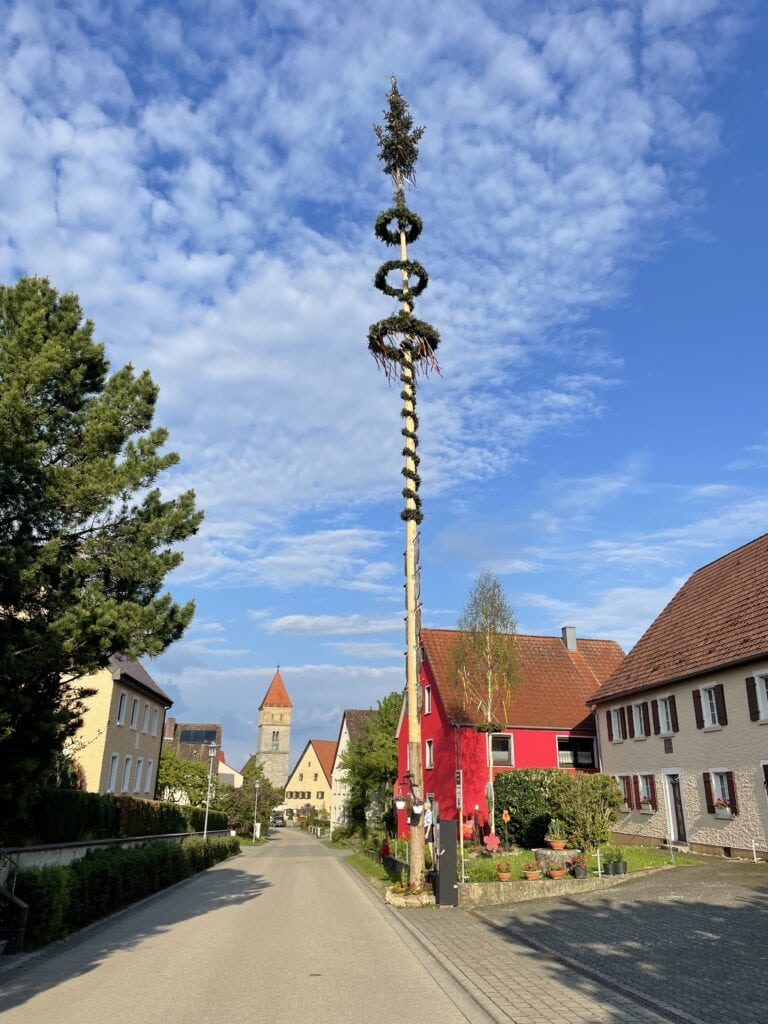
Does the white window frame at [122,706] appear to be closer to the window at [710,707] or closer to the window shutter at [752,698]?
the window at [710,707]

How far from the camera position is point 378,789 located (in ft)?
153

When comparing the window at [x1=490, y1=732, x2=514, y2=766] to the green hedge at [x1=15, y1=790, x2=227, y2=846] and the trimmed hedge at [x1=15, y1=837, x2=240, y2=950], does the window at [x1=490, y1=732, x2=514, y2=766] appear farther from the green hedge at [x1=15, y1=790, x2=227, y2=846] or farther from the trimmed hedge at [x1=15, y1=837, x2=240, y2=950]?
the trimmed hedge at [x1=15, y1=837, x2=240, y2=950]

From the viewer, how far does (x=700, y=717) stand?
77.8 feet

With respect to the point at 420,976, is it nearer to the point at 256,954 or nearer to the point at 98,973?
the point at 256,954

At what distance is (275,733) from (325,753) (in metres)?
8.49

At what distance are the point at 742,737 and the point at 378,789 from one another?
96.2 ft

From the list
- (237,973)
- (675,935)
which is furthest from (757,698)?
A: (237,973)

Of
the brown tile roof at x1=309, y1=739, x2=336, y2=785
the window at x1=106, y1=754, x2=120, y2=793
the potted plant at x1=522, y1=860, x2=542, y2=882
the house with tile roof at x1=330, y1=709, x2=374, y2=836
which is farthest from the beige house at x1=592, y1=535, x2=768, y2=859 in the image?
the brown tile roof at x1=309, y1=739, x2=336, y2=785

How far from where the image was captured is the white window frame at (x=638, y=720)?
91.4 feet

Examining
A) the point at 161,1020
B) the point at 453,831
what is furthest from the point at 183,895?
the point at 161,1020

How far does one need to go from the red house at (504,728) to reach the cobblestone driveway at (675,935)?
1580 cm

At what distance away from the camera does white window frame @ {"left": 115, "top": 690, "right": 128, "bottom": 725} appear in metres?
33.7

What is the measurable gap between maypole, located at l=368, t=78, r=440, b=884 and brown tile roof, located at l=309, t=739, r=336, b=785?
98.9 meters

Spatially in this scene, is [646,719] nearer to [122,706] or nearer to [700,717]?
[700,717]
